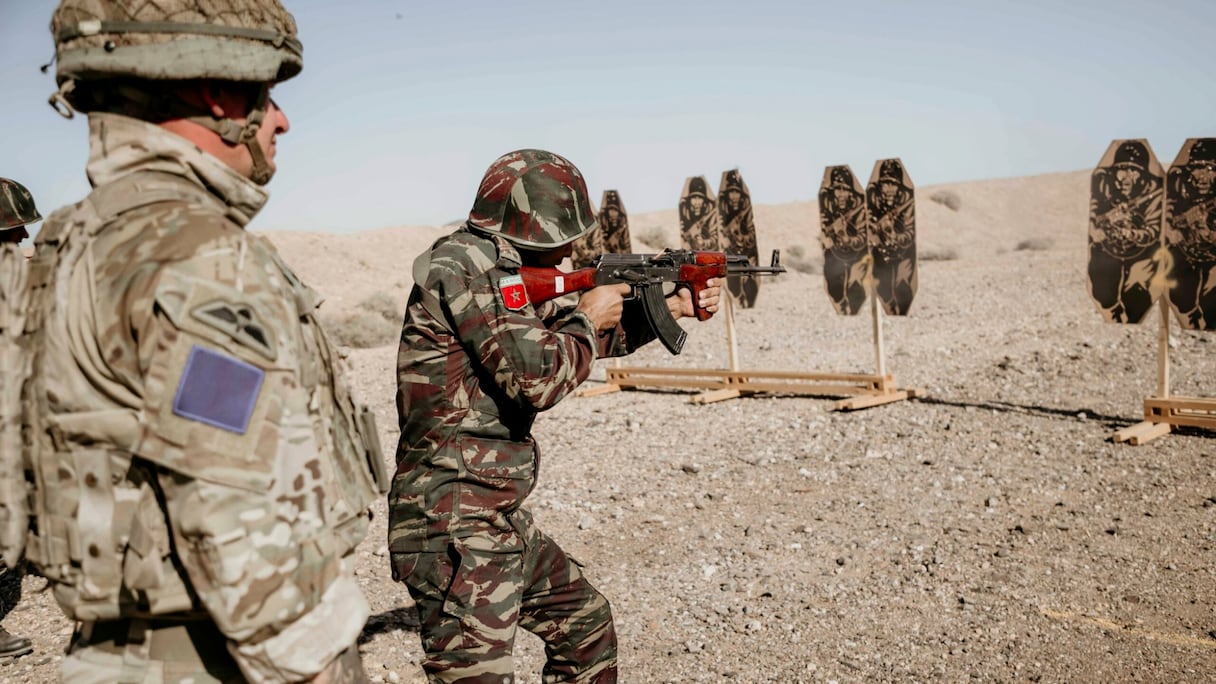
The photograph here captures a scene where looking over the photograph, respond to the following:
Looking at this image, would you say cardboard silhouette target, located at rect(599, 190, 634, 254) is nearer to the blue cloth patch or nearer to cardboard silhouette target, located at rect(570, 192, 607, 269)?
cardboard silhouette target, located at rect(570, 192, 607, 269)

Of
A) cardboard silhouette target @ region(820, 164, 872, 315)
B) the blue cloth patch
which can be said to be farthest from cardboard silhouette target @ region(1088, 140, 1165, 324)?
the blue cloth patch

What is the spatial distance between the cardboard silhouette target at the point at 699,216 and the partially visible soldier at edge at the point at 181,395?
8.60 metres

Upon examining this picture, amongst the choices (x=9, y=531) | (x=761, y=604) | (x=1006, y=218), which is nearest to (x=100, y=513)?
(x=9, y=531)

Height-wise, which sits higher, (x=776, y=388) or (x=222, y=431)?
(x=222, y=431)

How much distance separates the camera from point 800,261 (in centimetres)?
2514

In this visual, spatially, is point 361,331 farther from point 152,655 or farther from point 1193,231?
point 152,655

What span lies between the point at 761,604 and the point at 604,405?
15.7 feet

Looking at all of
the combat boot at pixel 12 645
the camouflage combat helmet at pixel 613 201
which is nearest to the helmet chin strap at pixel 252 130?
the combat boot at pixel 12 645

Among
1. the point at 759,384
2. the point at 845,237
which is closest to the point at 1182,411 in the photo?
the point at 845,237

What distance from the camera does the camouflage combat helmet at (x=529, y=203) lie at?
2742 mm

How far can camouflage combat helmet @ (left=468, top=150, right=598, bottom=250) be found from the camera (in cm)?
274

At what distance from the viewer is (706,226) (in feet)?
33.0

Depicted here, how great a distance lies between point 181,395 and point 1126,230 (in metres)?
7.58

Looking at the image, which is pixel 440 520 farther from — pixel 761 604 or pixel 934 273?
pixel 934 273
